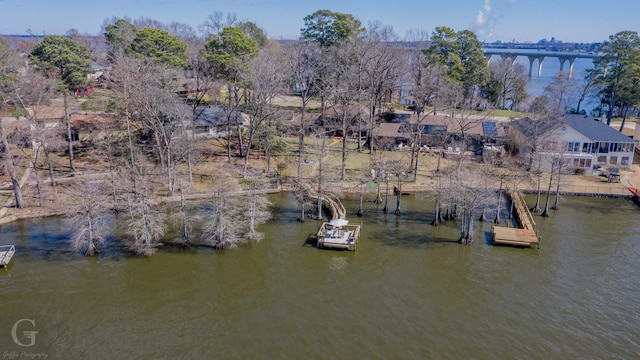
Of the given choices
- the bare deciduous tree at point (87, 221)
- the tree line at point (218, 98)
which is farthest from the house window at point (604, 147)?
the bare deciduous tree at point (87, 221)

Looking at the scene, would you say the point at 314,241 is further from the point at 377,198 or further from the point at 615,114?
the point at 615,114

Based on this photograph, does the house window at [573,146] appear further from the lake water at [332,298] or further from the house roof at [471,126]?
the lake water at [332,298]

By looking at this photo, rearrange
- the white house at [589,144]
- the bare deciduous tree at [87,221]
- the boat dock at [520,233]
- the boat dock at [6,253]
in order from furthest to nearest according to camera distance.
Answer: the white house at [589,144] → the boat dock at [520,233] → the bare deciduous tree at [87,221] → the boat dock at [6,253]

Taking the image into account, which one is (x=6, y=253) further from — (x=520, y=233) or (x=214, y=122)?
(x=520, y=233)

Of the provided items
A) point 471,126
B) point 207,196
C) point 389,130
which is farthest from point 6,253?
point 471,126

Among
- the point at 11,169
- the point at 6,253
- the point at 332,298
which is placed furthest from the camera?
the point at 11,169

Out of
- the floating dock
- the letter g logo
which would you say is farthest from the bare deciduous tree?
the floating dock
